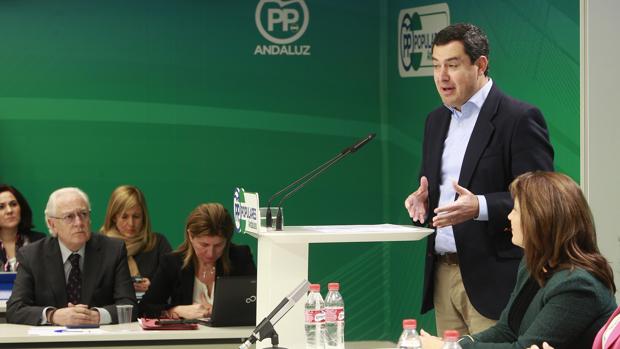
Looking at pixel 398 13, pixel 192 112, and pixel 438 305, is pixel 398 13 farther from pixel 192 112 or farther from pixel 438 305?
pixel 438 305

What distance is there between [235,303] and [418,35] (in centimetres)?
351

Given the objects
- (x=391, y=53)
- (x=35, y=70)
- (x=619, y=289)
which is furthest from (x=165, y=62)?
(x=619, y=289)

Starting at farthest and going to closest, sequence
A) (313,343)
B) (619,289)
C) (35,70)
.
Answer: (35,70), (619,289), (313,343)

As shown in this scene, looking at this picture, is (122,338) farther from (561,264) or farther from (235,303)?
(561,264)

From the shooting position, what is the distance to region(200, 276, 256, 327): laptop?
483 cm

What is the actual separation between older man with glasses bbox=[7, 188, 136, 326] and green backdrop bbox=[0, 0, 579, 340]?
2.48 m

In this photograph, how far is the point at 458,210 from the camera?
140 inches

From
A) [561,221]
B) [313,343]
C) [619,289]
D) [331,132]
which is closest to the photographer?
[561,221]

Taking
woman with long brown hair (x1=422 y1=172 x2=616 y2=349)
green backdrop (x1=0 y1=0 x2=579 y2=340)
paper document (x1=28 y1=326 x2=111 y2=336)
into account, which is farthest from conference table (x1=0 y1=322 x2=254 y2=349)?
green backdrop (x1=0 y1=0 x2=579 y2=340)

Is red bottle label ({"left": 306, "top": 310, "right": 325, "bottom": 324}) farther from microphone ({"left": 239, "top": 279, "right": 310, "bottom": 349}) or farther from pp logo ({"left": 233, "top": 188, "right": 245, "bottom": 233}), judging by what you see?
pp logo ({"left": 233, "top": 188, "right": 245, "bottom": 233})

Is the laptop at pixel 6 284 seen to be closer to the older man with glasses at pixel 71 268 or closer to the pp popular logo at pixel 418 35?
the older man with glasses at pixel 71 268

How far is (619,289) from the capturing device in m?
5.23

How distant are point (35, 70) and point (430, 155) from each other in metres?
4.53

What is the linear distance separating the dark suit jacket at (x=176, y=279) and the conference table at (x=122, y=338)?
30.9 inches
